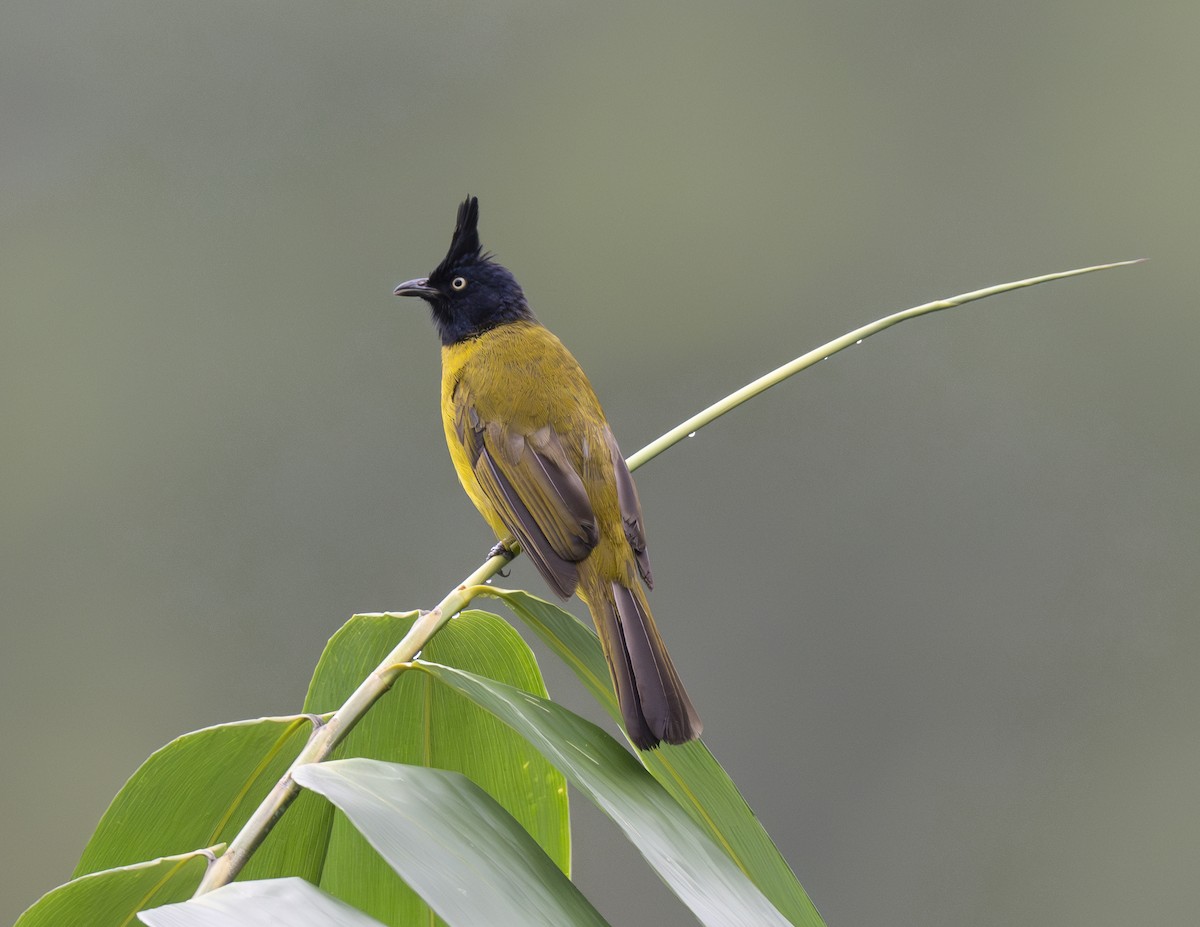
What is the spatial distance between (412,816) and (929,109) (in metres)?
20.5

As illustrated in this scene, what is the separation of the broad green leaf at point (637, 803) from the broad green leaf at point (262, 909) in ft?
0.68

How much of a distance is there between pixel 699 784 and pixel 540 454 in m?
1.12

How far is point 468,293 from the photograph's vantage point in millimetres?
2963

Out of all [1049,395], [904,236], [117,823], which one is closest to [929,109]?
[904,236]

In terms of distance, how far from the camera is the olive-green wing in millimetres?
2123

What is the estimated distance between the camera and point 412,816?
97 cm

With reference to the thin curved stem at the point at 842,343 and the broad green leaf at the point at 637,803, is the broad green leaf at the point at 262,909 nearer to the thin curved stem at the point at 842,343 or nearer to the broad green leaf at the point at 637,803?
the broad green leaf at the point at 637,803

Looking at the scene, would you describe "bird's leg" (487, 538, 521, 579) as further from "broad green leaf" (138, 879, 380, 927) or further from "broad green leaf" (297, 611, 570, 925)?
"broad green leaf" (138, 879, 380, 927)

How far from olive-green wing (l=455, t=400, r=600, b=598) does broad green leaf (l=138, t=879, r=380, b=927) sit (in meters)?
1.16

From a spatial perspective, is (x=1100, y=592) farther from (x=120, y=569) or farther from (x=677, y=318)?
(x=120, y=569)

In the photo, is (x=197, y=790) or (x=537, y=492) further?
(x=537, y=492)

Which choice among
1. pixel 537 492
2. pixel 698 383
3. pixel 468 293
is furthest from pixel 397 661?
pixel 698 383

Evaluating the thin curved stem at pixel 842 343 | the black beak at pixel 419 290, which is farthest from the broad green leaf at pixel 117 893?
the black beak at pixel 419 290

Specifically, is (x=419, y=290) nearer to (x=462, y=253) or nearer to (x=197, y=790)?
(x=462, y=253)
